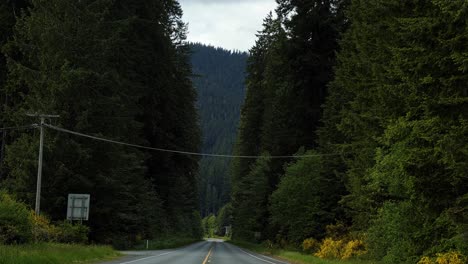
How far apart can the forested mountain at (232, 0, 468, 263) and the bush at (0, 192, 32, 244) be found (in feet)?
44.9

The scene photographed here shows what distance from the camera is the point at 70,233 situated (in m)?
28.5

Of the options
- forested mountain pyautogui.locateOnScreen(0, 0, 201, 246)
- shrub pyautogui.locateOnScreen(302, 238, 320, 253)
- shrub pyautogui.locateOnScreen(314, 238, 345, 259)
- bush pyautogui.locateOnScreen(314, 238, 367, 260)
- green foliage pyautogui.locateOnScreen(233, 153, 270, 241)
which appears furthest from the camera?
green foliage pyautogui.locateOnScreen(233, 153, 270, 241)

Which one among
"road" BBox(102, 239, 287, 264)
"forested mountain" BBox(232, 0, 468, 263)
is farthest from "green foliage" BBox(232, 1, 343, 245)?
"road" BBox(102, 239, 287, 264)

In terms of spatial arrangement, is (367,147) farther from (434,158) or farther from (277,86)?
(277,86)

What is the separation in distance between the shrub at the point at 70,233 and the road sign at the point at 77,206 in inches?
21.9

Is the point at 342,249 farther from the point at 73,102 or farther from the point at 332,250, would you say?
the point at 73,102

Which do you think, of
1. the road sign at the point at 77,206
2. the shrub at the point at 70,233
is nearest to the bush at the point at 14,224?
the shrub at the point at 70,233

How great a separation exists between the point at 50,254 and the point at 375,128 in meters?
14.7

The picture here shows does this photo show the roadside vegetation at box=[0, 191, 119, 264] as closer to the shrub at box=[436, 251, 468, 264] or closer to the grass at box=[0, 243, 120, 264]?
the grass at box=[0, 243, 120, 264]

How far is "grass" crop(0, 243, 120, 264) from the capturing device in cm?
1577

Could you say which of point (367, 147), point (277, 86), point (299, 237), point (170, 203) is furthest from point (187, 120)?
point (367, 147)

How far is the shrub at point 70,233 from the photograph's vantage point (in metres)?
27.8

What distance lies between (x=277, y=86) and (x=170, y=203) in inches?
1082

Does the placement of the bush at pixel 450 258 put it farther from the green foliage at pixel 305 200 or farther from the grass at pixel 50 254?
the green foliage at pixel 305 200
